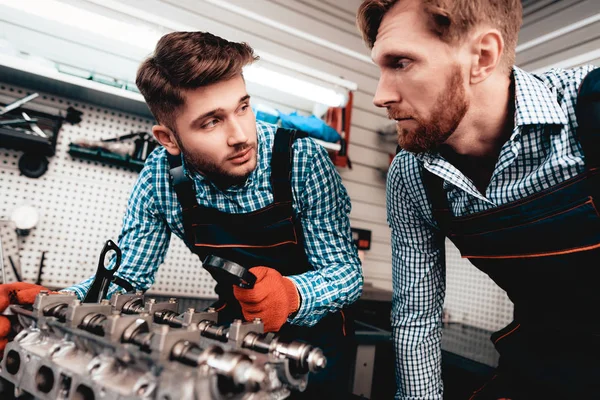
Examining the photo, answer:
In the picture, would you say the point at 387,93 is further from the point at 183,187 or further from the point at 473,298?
the point at 473,298

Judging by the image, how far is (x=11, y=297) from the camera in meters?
0.95

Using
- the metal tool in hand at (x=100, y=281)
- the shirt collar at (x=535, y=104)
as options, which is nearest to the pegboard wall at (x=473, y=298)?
the shirt collar at (x=535, y=104)

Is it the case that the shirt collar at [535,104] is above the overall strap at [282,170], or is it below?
above

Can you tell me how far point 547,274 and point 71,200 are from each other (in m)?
2.33

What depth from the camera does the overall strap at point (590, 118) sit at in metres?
0.84

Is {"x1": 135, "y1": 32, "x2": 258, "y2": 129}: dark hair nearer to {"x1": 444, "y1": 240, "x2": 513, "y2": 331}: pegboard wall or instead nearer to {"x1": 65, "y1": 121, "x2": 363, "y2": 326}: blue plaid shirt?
{"x1": 65, "y1": 121, "x2": 363, "y2": 326}: blue plaid shirt

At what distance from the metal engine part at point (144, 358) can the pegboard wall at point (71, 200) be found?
1.50 meters

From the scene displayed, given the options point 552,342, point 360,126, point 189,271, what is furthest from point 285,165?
point 360,126

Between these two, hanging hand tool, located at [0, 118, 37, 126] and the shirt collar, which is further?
hanging hand tool, located at [0, 118, 37, 126]

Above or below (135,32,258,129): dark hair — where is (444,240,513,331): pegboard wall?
below

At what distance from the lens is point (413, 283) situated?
1.28 m

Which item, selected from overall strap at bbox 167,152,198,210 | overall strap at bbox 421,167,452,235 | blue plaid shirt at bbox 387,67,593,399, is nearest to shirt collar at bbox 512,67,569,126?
blue plaid shirt at bbox 387,67,593,399

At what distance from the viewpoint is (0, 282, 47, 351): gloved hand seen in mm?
870

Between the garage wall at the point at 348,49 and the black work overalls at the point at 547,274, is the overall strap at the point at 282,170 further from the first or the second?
the garage wall at the point at 348,49
